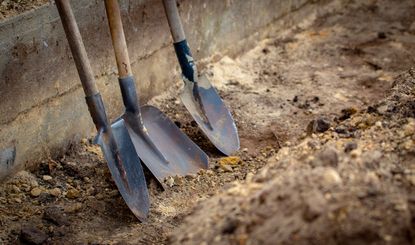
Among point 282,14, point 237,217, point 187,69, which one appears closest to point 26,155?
point 187,69

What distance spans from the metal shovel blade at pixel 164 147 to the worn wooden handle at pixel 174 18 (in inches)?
15.8

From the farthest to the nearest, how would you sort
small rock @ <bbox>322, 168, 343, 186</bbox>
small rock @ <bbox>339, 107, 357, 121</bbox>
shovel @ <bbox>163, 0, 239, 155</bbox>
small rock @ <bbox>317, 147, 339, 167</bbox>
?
small rock @ <bbox>339, 107, 357, 121</bbox>
shovel @ <bbox>163, 0, 239, 155</bbox>
small rock @ <bbox>317, 147, 339, 167</bbox>
small rock @ <bbox>322, 168, 343, 186</bbox>

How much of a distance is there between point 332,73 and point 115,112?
147 centimetres

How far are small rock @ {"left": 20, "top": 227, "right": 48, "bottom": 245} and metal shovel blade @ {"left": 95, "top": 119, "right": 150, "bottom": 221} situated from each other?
40cm

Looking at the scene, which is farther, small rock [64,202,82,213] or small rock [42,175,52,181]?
small rock [42,175,52,181]

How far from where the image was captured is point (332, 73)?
175 inches

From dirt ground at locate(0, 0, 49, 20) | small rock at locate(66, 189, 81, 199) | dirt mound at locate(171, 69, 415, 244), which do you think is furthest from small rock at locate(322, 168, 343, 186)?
dirt ground at locate(0, 0, 49, 20)

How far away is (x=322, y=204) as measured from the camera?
6.75ft

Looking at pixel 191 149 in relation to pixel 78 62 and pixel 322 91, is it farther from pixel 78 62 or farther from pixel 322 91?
pixel 322 91

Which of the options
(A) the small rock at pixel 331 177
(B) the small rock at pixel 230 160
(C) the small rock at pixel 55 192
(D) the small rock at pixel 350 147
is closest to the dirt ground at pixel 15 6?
(C) the small rock at pixel 55 192

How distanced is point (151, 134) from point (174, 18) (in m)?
0.61

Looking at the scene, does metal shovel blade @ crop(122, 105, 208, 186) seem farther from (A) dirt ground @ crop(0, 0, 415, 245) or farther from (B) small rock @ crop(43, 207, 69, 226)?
(B) small rock @ crop(43, 207, 69, 226)

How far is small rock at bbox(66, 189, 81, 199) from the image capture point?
3.30 m

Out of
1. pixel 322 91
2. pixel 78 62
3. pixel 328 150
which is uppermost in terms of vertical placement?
pixel 78 62
